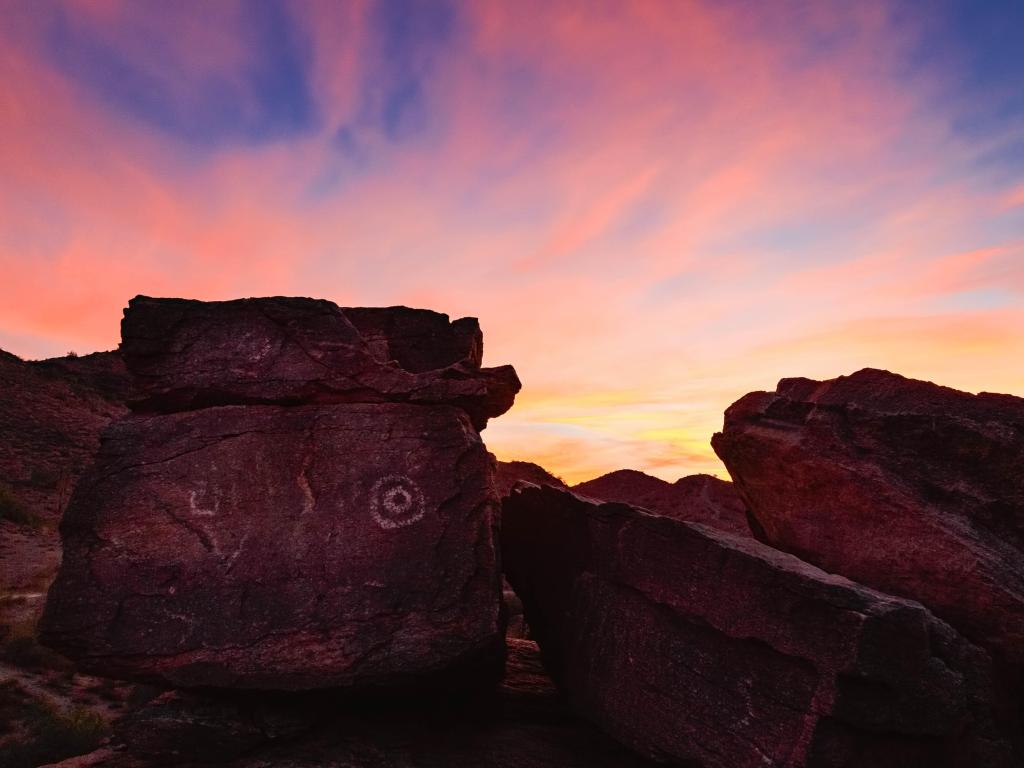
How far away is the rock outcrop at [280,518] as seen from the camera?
732 cm

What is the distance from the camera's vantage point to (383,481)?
26.1 feet

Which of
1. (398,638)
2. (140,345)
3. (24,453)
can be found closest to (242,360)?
(140,345)

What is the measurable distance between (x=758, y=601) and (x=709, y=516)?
39.4ft

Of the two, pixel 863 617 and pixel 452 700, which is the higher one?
pixel 863 617

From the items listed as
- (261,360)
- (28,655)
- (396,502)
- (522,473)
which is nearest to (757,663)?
(396,502)

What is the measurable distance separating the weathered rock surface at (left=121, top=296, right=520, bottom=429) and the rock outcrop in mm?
19

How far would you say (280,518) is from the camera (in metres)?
7.78

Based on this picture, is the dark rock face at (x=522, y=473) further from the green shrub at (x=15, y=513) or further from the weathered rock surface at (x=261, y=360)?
the green shrub at (x=15, y=513)

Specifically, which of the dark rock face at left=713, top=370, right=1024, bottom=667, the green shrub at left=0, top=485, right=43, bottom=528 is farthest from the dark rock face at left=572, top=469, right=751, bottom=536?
the green shrub at left=0, top=485, right=43, bottom=528

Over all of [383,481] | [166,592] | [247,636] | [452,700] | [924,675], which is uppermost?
[383,481]

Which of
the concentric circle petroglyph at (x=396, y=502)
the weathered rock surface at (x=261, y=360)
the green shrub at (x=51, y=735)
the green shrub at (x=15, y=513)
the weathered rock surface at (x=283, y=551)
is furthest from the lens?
the green shrub at (x=15, y=513)

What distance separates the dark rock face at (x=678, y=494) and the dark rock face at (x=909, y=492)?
8112 millimetres

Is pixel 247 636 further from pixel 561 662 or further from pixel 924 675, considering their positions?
pixel 924 675

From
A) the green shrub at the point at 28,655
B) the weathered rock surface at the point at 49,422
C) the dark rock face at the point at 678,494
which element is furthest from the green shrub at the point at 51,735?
the weathered rock surface at the point at 49,422
